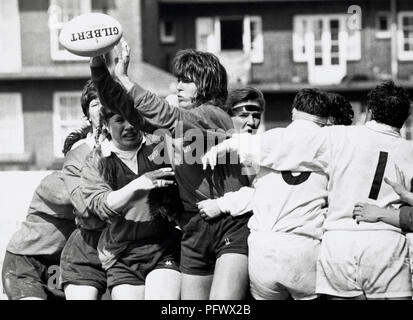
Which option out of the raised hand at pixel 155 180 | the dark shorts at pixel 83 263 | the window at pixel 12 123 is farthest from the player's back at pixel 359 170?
the window at pixel 12 123

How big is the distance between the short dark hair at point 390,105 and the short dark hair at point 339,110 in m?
0.50

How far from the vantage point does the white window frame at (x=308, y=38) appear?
36156mm

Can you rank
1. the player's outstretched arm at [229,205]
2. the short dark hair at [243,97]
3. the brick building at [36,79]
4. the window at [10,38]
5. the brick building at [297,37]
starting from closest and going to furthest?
the player's outstretched arm at [229,205], the short dark hair at [243,97], the brick building at [36,79], the window at [10,38], the brick building at [297,37]

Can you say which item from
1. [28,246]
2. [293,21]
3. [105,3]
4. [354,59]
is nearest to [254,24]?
[293,21]

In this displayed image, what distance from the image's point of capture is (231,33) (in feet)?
121

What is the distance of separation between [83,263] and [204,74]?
1664 mm

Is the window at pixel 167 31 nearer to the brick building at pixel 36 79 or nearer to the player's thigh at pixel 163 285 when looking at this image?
the brick building at pixel 36 79

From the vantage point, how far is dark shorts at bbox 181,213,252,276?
595 centimetres

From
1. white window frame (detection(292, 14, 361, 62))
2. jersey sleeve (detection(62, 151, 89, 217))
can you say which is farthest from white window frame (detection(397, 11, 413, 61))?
jersey sleeve (detection(62, 151, 89, 217))

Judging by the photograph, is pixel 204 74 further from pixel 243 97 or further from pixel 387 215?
pixel 387 215

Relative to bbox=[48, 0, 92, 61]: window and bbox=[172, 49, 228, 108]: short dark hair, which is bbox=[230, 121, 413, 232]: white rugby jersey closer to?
bbox=[172, 49, 228, 108]: short dark hair

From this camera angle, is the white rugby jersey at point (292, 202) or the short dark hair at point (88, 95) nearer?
the white rugby jersey at point (292, 202)

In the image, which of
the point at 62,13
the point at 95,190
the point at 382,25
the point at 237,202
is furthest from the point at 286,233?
the point at 382,25

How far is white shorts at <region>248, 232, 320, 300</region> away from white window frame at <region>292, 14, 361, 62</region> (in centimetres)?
3084
